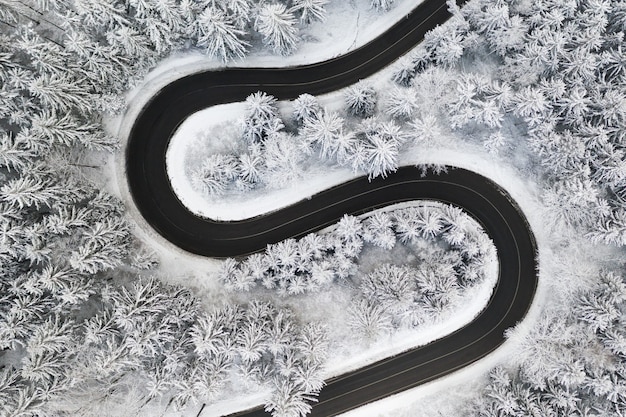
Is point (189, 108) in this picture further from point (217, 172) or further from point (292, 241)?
point (292, 241)

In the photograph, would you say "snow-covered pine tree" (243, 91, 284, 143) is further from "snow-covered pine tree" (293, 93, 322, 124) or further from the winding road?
the winding road

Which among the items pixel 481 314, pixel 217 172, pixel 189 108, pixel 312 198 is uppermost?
pixel 189 108

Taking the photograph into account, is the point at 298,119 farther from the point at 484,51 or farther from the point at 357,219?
the point at 484,51

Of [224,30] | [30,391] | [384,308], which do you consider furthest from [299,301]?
[224,30]

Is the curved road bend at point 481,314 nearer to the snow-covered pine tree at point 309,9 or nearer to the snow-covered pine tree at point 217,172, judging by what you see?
the snow-covered pine tree at point 217,172

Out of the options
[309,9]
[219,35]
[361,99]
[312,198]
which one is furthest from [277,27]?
[312,198]

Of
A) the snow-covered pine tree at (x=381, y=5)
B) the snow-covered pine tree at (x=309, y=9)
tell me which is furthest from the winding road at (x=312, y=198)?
the snow-covered pine tree at (x=309, y=9)
